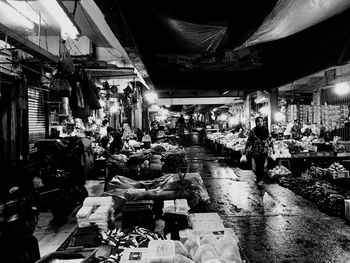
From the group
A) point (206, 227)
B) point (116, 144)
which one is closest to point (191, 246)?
point (206, 227)

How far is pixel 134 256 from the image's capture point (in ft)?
8.72

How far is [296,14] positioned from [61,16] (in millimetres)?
3759

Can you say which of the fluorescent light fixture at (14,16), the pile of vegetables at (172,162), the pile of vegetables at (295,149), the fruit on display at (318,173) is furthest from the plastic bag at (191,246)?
the pile of vegetables at (295,149)

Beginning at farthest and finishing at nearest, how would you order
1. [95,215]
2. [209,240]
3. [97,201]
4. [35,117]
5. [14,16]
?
1. [35,117]
2. [14,16]
3. [97,201]
4. [95,215]
5. [209,240]

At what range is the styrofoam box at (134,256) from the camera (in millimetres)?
2580

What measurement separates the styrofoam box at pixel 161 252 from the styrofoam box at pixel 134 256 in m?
0.08

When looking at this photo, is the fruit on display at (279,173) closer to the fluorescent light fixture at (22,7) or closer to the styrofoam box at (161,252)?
the styrofoam box at (161,252)

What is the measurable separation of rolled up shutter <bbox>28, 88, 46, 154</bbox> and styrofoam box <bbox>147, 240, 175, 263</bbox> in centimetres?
721

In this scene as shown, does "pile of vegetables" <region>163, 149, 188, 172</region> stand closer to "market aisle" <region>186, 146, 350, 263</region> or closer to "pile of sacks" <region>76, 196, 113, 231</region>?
"market aisle" <region>186, 146, 350, 263</region>

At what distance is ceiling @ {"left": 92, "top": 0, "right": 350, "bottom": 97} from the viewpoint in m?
4.75

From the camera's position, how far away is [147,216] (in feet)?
12.6

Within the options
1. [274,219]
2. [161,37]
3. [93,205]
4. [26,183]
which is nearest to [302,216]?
[274,219]

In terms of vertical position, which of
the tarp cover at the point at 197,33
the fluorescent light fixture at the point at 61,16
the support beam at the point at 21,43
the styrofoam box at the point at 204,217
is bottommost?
the styrofoam box at the point at 204,217

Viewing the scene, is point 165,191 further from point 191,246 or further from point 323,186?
point 323,186
